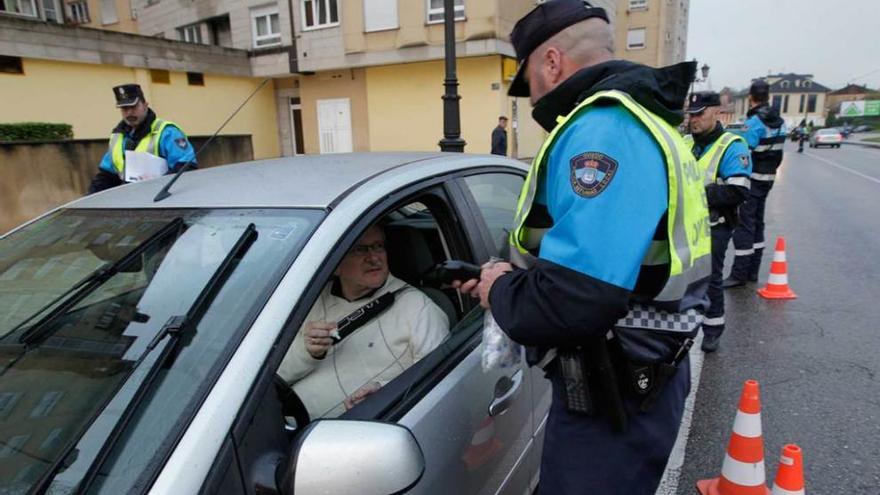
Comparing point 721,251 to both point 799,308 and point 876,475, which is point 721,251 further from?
point 876,475

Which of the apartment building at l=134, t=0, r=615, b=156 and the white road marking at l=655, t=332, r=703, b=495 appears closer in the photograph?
the white road marking at l=655, t=332, r=703, b=495

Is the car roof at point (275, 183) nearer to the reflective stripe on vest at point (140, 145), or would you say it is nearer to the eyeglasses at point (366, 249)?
the eyeglasses at point (366, 249)

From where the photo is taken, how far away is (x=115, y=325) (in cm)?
141

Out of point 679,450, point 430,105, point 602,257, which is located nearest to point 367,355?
point 602,257

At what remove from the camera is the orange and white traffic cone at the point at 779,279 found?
5.28 metres

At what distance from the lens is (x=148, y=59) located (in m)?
18.2

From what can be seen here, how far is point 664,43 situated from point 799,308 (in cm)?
4066

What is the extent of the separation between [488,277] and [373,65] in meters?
19.9

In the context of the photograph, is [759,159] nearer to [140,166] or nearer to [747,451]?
[747,451]

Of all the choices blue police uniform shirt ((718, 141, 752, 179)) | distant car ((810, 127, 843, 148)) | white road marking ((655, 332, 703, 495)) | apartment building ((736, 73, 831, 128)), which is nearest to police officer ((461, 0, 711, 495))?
white road marking ((655, 332, 703, 495))

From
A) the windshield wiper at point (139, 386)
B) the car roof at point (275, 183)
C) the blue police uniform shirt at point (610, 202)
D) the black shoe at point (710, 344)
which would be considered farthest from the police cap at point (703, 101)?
the windshield wiper at point (139, 386)

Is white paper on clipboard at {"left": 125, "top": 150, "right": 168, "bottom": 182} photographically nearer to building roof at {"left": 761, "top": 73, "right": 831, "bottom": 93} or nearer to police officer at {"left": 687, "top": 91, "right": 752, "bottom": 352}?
police officer at {"left": 687, "top": 91, "right": 752, "bottom": 352}

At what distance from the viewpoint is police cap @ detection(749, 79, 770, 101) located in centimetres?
579

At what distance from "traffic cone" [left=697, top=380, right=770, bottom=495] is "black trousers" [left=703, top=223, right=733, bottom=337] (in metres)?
1.76
